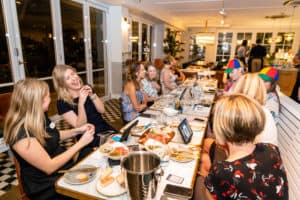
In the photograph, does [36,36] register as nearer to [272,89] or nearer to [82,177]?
[82,177]

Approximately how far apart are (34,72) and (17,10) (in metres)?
1.03

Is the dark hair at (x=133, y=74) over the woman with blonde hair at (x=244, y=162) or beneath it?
over

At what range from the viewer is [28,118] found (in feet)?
3.96

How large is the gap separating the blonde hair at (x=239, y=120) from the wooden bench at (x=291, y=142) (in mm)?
851

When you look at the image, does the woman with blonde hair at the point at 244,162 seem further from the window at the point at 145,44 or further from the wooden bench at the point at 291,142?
the window at the point at 145,44

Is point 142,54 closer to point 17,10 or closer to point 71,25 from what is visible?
point 71,25

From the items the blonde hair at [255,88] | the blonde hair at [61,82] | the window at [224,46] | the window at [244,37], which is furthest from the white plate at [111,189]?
the window at [244,37]

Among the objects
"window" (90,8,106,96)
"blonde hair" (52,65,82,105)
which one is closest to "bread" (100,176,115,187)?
"blonde hair" (52,65,82,105)

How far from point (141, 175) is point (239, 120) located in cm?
54

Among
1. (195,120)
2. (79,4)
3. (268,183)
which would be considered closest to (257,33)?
(79,4)

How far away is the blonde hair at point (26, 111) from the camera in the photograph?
3.89 ft

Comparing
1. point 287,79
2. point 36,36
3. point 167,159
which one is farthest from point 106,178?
point 287,79

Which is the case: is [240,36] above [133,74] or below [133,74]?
above

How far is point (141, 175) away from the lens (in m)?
0.81
